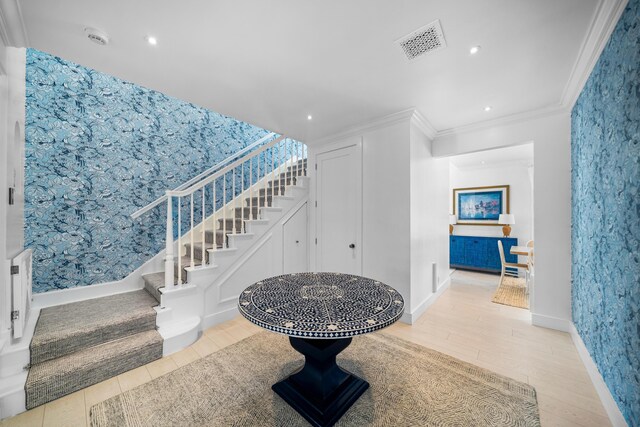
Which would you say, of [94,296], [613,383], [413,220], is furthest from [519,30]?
[94,296]

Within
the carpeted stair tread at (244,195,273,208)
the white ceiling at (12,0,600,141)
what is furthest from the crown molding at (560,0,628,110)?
the carpeted stair tread at (244,195,273,208)

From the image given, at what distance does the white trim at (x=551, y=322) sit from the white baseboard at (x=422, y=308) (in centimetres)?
107

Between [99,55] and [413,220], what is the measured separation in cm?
327

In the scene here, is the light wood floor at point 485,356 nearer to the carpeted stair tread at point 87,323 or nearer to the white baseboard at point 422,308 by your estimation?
the white baseboard at point 422,308

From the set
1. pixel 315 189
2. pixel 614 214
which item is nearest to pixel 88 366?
pixel 315 189

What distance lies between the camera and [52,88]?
7.97ft

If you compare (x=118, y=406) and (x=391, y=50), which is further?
(x=391, y=50)

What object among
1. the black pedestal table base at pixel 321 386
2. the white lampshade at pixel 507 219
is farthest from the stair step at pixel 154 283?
the white lampshade at pixel 507 219

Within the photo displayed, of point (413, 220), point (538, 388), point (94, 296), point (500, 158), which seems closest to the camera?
point (538, 388)

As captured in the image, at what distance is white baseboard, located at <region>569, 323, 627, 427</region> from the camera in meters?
1.42

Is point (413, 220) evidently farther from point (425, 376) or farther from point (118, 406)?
point (118, 406)

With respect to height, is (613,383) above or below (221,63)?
below

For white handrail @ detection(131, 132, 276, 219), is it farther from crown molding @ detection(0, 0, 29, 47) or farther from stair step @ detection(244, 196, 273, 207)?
crown molding @ detection(0, 0, 29, 47)

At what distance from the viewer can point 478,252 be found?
518 cm
